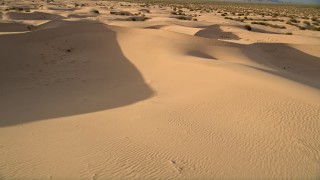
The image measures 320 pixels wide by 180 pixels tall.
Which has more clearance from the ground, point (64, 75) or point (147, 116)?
point (147, 116)

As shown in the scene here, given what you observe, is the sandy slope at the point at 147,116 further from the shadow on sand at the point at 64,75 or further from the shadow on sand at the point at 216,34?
the shadow on sand at the point at 216,34

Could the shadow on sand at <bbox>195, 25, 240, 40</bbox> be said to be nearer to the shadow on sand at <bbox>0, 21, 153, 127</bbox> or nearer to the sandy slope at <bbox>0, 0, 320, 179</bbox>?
the sandy slope at <bbox>0, 0, 320, 179</bbox>

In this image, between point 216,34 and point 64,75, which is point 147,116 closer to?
point 64,75

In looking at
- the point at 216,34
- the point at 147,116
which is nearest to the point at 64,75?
the point at 147,116

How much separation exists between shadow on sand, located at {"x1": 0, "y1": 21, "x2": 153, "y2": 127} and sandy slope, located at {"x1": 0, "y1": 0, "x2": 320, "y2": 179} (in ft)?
0.14

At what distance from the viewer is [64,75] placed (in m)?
12.6

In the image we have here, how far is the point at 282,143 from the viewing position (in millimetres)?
6191

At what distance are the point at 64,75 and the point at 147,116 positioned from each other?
6305 mm

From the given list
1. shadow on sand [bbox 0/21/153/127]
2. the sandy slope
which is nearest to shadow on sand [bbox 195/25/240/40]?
the sandy slope

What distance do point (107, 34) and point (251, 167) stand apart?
13.6 m

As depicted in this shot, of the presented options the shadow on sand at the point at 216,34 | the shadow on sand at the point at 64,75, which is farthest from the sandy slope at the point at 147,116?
the shadow on sand at the point at 216,34

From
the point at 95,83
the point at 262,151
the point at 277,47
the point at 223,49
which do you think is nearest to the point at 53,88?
the point at 95,83

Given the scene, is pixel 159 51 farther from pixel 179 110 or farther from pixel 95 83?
pixel 179 110

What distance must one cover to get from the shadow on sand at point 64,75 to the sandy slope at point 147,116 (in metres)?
0.04
